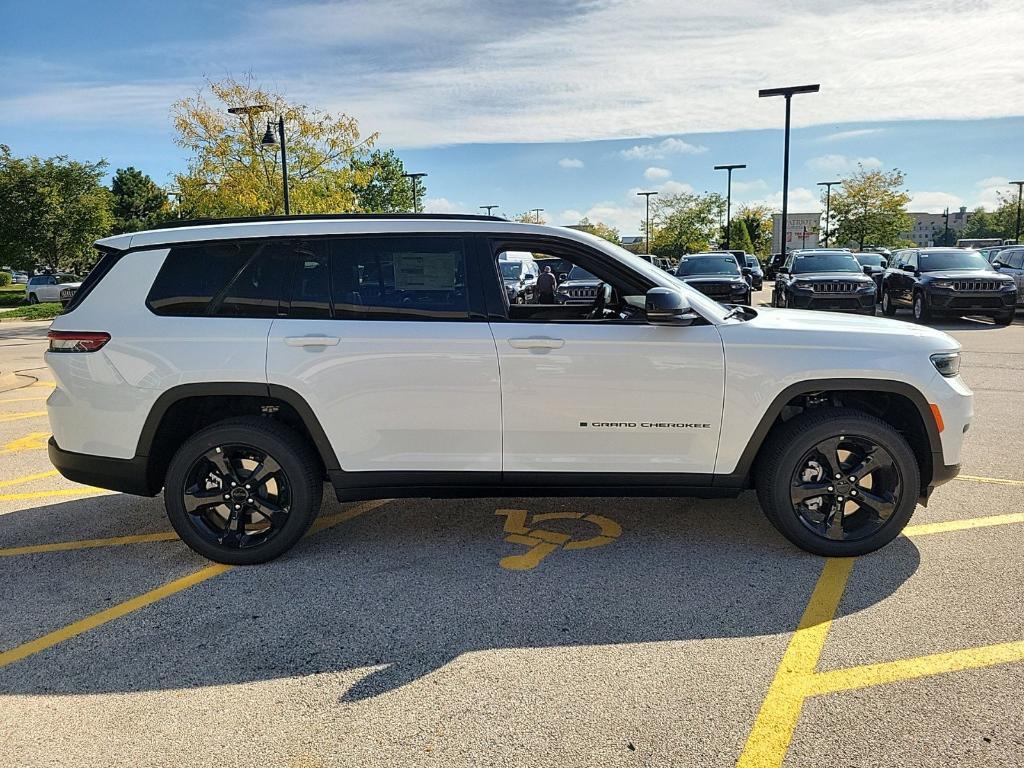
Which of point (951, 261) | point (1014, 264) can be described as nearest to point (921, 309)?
point (951, 261)

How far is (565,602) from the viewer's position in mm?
3795

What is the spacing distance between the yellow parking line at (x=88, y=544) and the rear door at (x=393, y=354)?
1433mm

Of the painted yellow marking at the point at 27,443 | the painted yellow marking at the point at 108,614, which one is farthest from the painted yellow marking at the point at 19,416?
the painted yellow marking at the point at 108,614

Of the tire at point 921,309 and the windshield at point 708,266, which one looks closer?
the tire at point 921,309

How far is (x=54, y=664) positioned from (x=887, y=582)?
379 cm

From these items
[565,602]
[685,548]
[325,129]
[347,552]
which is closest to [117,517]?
[347,552]

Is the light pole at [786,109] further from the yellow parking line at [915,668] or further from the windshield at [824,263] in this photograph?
the yellow parking line at [915,668]

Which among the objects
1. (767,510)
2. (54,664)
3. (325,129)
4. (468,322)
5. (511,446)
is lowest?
(54,664)

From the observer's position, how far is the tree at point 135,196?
244 ft

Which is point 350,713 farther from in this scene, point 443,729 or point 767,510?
point 767,510

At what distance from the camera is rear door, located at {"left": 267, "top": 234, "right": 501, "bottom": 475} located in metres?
4.11

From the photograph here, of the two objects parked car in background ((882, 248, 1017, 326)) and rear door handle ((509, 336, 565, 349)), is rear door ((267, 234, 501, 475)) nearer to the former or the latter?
rear door handle ((509, 336, 565, 349))

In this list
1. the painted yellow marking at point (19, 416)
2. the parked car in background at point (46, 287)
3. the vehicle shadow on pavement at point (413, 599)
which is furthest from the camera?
the parked car in background at point (46, 287)

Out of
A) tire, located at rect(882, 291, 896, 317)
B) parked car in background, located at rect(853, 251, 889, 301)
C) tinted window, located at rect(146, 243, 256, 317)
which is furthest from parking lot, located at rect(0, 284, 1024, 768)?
tire, located at rect(882, 291, 896, 317)
